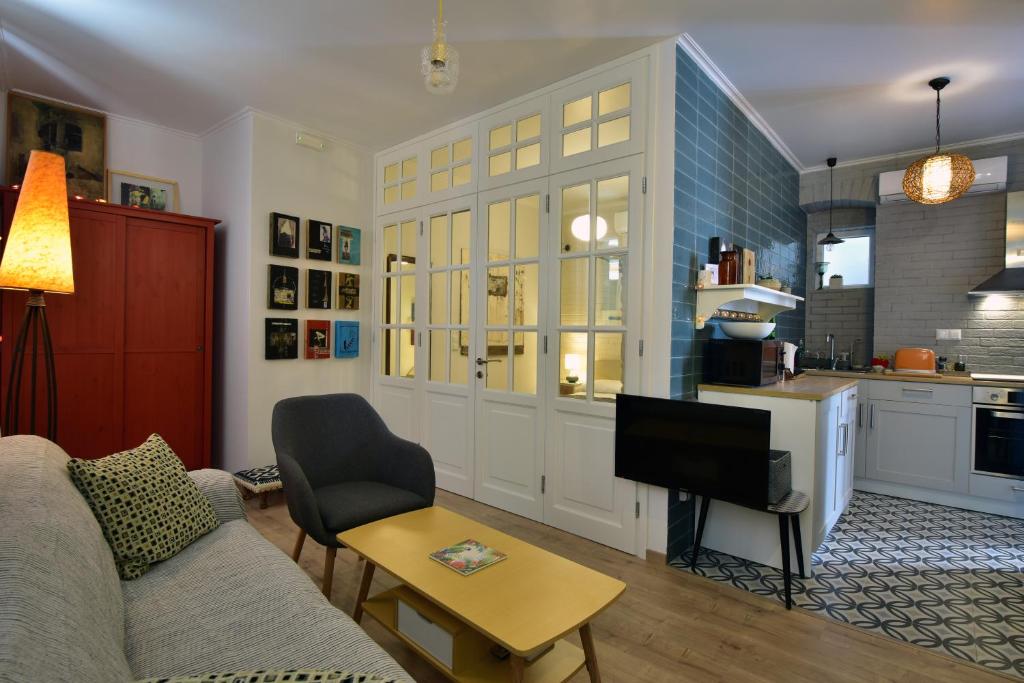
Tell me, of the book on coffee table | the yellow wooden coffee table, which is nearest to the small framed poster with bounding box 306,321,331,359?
the yellow wooden coffee table

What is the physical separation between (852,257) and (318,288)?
16.3ft

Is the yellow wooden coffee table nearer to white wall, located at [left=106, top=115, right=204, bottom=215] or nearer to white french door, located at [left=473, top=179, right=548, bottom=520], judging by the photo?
white french door, located at [left=473, top=179, right=548, bottom=520]

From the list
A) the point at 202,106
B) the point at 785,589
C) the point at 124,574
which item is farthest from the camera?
the point at 202,106

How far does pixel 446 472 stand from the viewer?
3.89 m

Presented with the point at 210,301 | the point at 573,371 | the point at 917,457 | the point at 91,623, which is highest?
the point at 210,301

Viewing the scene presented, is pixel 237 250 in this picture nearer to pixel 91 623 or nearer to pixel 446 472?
pixel 446 472

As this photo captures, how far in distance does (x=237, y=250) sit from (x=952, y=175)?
507cm

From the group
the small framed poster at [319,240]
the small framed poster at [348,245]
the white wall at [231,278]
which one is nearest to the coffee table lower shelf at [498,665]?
the white wall at [231,278]

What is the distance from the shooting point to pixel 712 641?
81.3 inches

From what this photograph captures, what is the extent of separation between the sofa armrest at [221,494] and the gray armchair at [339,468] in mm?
205

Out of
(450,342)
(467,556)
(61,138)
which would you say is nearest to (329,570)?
(467,556)

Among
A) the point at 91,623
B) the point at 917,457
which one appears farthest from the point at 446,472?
the point at 917,457

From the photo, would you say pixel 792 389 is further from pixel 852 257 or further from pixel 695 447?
pixel 852 257

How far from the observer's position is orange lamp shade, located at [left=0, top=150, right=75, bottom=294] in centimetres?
261
